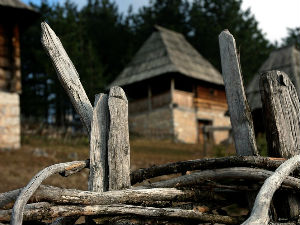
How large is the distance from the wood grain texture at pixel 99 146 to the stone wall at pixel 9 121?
863 centimetres

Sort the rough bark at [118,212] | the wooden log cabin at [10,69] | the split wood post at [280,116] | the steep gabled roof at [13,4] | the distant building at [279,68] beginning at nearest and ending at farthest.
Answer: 1. the rough bark at [118,212]
2. the split wood post at [280,116]
3. the steep gabled roof at [13,4]
4. the wooden log cabin at [10,69]
5. the distant building at [279,68]

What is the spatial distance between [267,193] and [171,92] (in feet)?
52.4

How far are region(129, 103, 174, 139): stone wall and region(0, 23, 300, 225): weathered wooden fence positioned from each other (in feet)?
49.4

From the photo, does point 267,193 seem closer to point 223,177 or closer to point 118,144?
point 223,177

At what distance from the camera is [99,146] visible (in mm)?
2000

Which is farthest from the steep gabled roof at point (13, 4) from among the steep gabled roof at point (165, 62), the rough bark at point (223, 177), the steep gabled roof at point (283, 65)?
the rough bark at point (223, 177)

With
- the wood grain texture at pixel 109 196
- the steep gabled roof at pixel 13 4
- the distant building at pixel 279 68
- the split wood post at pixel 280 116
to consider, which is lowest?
the wood grain texture at pixel 109 196

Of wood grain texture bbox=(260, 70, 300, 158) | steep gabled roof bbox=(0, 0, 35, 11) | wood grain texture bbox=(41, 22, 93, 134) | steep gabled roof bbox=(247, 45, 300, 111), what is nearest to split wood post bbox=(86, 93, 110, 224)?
wood grain texture bbox=(41, 22, 93, 134)

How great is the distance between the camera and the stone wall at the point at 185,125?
17.5m

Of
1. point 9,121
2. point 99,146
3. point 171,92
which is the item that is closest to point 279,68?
point 171,92

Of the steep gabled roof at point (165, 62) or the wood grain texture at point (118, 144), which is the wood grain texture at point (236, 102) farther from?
the steep gabled roof at point (165, 62)

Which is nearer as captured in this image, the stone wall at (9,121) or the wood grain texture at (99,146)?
the wood grain texture at (99,146)

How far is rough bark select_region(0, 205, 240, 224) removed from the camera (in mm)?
1585

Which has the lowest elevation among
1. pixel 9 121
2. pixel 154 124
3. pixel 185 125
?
pixel 9 121
